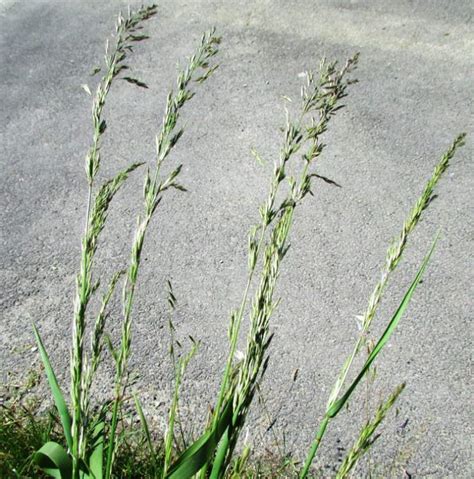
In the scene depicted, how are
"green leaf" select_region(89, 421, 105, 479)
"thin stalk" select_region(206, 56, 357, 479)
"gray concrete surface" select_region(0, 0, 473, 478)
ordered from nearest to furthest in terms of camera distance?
"thin stalk" select_region(206, 56, 357, 479), "green leaf" select_region(89, 421, 105, 479), "gray concrete surface" select_region(0, 0, 473, 478)

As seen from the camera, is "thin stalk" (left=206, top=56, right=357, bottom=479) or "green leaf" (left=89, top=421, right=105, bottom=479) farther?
"green leaf" (left=89, top=421, right=105, bottom=479)

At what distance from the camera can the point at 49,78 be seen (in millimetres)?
5297

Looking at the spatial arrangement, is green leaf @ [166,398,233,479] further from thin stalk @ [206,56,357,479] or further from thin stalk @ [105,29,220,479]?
thin stalk @ [105,29,220,479]

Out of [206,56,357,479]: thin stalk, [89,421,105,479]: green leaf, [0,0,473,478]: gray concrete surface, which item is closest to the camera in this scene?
[206,56,357,479]: thin stalk

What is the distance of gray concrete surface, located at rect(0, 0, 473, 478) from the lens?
10.2 ft

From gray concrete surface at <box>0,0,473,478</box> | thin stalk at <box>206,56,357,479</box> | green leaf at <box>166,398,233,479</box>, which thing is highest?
thin stalk at <box>206,56,357,479</box>

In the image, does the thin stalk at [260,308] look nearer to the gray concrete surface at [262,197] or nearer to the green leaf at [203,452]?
the green leaf at [203,452]

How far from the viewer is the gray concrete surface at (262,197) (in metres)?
3.10

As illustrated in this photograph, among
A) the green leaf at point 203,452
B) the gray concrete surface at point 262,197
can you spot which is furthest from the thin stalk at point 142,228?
the gray concrete surface at point 262,197

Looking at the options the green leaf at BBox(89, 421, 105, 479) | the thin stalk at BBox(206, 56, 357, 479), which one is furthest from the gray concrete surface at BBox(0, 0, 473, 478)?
the thin stalk at BBox(206, 56, 357, 479)

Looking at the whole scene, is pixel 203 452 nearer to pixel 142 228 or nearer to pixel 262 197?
pixel 142 228

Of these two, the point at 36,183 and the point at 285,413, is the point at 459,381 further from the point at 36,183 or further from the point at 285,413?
the point at 36,183

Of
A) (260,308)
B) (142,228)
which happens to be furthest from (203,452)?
(142,228)

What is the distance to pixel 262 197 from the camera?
4.17 meters
